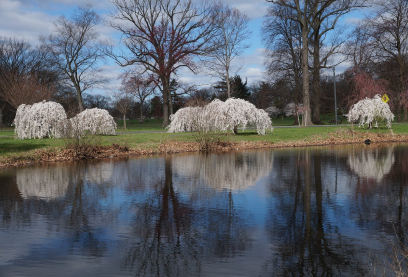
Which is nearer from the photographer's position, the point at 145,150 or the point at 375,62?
the point at 145,150

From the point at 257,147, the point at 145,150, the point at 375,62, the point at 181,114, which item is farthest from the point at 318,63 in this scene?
the point at 145,150

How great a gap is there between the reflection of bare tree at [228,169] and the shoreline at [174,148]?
314cm

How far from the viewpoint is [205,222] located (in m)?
7.06

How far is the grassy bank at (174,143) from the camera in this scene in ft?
60.0

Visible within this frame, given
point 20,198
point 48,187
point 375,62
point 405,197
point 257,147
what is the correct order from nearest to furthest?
point 405,197, point 20,198, point 48,187, point 257,147, point 375,62

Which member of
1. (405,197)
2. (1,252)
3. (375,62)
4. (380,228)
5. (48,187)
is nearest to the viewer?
(1,252)

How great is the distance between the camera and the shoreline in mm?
17766

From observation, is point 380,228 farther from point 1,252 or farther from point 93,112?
point 93,112

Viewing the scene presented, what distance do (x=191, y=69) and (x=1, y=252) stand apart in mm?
35156

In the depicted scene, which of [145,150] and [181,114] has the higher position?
[181,114]

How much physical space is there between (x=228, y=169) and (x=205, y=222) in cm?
668

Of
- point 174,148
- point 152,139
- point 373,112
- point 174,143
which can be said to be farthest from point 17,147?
point 373,112

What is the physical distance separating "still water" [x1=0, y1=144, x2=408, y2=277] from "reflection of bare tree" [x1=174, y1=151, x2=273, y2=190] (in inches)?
3.4

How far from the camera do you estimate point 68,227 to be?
22.8 ft
